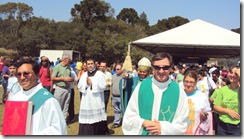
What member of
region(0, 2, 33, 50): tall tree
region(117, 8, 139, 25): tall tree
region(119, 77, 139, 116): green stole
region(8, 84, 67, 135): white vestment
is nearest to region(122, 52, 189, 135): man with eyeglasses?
region(8, 84, 67, 135): white vestment

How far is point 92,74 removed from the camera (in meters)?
6.28

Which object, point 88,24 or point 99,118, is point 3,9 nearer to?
point 88,24

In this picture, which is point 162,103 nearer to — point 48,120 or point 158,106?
point 158,106

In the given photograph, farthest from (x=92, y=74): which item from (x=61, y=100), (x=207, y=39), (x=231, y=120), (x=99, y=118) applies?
(x=207, y=39)

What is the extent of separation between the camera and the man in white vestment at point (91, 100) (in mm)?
6180

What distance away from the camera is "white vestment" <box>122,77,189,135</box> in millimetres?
2895

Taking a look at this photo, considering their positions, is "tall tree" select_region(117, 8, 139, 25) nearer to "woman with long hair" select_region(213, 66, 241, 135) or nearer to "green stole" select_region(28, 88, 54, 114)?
"woman with long hair" select_region(213, 66, 241, 135)

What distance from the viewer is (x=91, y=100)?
20.4ft

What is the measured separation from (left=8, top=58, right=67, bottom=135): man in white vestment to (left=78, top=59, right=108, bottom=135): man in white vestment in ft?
10.7

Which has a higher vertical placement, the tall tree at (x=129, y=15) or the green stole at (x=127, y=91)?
the tall tree at (x=129, y=15)

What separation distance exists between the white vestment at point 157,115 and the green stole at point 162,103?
0.10 ft

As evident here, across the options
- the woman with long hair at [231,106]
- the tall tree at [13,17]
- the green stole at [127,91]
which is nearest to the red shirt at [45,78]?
the green stole at [127,91]

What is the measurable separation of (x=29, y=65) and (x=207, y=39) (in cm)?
969

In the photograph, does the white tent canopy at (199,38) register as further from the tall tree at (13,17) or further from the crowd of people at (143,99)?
the tall tree at (13,17)
